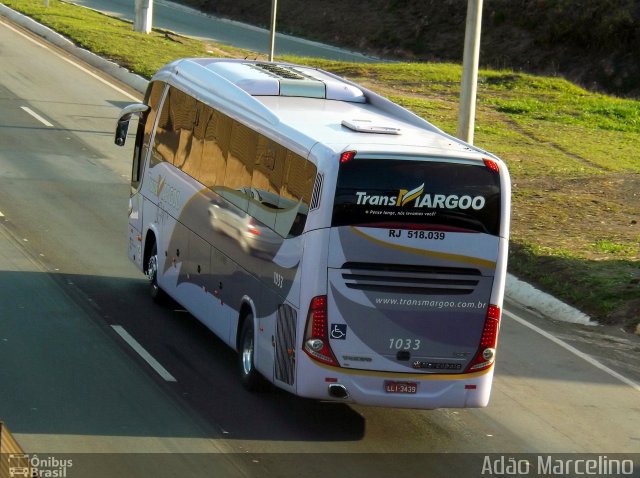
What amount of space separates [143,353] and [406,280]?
3753mm

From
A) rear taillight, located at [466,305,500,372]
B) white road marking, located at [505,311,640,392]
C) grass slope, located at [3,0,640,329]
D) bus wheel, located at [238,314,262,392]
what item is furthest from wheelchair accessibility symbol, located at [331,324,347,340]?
grass slope, located at [3,0,640,329]

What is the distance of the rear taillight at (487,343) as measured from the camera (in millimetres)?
11469

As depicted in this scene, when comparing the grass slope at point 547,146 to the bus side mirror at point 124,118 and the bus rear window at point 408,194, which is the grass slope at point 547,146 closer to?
the bus rear window at point 408,194

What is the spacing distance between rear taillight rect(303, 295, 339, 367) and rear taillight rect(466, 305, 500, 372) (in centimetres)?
137

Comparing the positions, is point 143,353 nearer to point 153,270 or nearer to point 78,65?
point 153,270

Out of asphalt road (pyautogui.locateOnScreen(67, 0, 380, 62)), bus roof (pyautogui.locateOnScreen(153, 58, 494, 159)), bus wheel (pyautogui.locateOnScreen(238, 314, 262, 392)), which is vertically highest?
bus roof (pyautogui.locateOnScreen(153, 58, 494, 159))

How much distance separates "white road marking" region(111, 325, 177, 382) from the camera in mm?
12899

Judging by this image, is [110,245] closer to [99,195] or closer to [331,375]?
[99,195]

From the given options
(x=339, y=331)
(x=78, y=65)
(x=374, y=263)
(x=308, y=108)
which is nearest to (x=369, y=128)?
(x=374, y=263)

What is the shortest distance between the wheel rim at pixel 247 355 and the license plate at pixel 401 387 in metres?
1.83

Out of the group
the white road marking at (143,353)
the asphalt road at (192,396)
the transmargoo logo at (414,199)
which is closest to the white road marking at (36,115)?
the asphalt road at (192,396)

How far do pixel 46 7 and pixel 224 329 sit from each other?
3392 cm

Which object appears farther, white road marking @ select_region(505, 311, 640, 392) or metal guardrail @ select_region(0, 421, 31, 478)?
white road marking @ select_region(505, 311, 640, 392)

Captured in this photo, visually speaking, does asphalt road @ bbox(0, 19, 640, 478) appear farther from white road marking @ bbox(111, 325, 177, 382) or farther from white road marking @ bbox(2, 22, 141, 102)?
white road marking @ bbox(2, 22, 141, 102)
